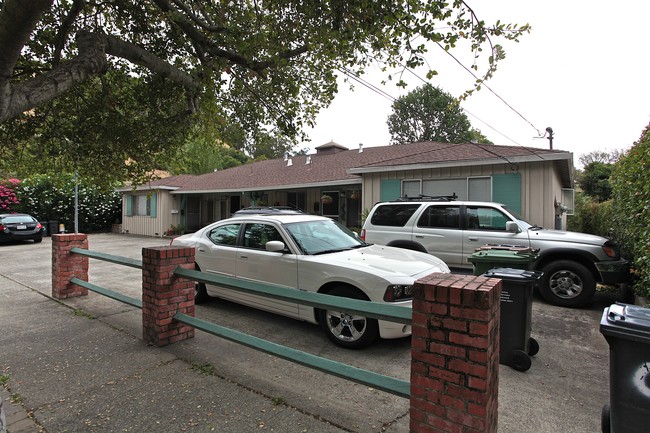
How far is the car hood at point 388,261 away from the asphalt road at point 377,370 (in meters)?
0.90

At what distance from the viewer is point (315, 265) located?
14.4 ft

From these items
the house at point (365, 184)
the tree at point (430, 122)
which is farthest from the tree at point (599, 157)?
the house at point (365, 184)

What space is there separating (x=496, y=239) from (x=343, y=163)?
422 inches

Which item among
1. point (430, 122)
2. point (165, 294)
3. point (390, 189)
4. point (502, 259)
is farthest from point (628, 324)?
point (430, 122)

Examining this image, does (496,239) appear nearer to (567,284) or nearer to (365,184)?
(567,284)

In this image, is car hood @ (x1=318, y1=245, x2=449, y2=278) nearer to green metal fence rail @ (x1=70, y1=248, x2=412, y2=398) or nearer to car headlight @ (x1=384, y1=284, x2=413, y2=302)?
car headlight @ (x1=384, y1=284, x2=413, y2=302)

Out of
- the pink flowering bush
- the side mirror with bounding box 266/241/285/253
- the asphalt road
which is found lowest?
the asphalt road

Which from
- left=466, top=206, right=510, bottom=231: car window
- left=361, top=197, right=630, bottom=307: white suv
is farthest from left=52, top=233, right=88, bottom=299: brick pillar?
left=466, top=206, right=510, bottom=231: car window

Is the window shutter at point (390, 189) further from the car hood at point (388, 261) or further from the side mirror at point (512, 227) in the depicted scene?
the car hood at point (388, 261)

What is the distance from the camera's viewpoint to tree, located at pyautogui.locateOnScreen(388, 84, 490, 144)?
117 ft

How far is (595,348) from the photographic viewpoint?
168 inches

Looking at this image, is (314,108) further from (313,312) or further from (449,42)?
(313,312)

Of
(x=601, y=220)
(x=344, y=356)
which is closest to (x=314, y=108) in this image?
(x=344, y=356)

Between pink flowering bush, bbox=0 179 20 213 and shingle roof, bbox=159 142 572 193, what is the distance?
25.7 feet
